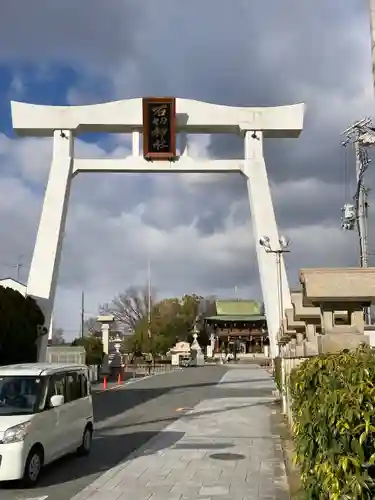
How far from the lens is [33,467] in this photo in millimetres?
8141

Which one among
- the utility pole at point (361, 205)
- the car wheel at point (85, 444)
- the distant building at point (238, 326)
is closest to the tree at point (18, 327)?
the car wheel at point (85, 444)

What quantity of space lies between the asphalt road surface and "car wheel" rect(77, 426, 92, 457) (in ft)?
0.53

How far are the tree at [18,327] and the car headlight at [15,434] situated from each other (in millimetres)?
14780

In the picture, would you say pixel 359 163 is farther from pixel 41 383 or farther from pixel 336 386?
pixel 336 386

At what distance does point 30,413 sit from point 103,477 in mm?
1523

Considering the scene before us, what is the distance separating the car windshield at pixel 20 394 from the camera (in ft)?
27.8

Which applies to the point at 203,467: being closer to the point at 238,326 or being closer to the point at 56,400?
the point at 56,400

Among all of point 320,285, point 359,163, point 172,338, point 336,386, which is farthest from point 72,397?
point 172,338

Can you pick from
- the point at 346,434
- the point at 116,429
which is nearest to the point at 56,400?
the point at 346,434

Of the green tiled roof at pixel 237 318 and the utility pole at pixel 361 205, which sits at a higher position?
the utility pole at pixel 361 205

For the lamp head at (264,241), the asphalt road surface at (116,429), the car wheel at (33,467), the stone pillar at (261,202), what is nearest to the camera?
the car wheel at (33,467)

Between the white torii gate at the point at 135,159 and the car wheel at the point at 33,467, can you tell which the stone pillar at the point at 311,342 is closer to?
the car wheel at the point at 33,467

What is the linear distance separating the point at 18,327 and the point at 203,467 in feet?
51.4

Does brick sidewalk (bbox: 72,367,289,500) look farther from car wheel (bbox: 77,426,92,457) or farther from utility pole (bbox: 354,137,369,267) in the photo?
utility pole (bbox: 354,137,369,267)
